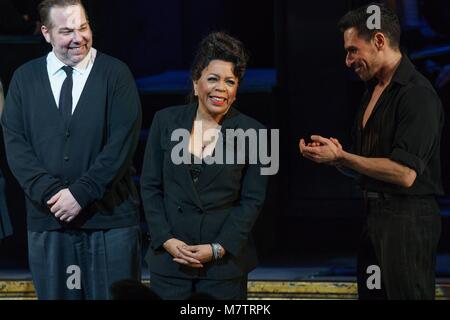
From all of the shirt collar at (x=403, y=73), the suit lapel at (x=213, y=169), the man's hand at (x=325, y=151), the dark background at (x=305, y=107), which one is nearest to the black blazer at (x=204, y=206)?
the suit lapel at (x=213, y=169)

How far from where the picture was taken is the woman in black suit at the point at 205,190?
16.1 ft

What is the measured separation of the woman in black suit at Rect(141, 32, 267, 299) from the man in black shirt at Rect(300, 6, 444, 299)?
31 cm

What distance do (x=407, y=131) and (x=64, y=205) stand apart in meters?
1.38

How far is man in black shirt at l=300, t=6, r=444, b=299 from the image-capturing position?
16.2 feet

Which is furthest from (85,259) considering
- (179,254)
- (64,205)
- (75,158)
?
(179,254)

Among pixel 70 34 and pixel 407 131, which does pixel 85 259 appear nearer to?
pixel 70 34

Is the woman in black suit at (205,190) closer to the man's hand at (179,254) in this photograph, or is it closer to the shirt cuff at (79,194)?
the man's hand at (179,254)

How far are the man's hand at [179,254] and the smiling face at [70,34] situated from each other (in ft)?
2.96

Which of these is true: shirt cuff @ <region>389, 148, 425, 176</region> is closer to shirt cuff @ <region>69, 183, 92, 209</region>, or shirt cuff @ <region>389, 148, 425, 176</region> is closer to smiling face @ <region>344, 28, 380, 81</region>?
smiling face @ <region>344, 28, 380, 81</region>

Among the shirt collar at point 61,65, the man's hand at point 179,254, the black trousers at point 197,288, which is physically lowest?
the black trousers at point 197,288

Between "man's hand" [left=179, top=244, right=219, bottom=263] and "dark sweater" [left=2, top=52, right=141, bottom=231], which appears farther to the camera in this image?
"dark sweater" [left=2, top=52, right=141, bottom=231]

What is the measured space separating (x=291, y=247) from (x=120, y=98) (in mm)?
1866

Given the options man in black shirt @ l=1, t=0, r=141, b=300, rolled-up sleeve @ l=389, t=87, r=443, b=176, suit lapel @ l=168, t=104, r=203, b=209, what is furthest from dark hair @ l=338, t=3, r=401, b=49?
man in black shirt @ l=1, t=0, r=141, b=300
